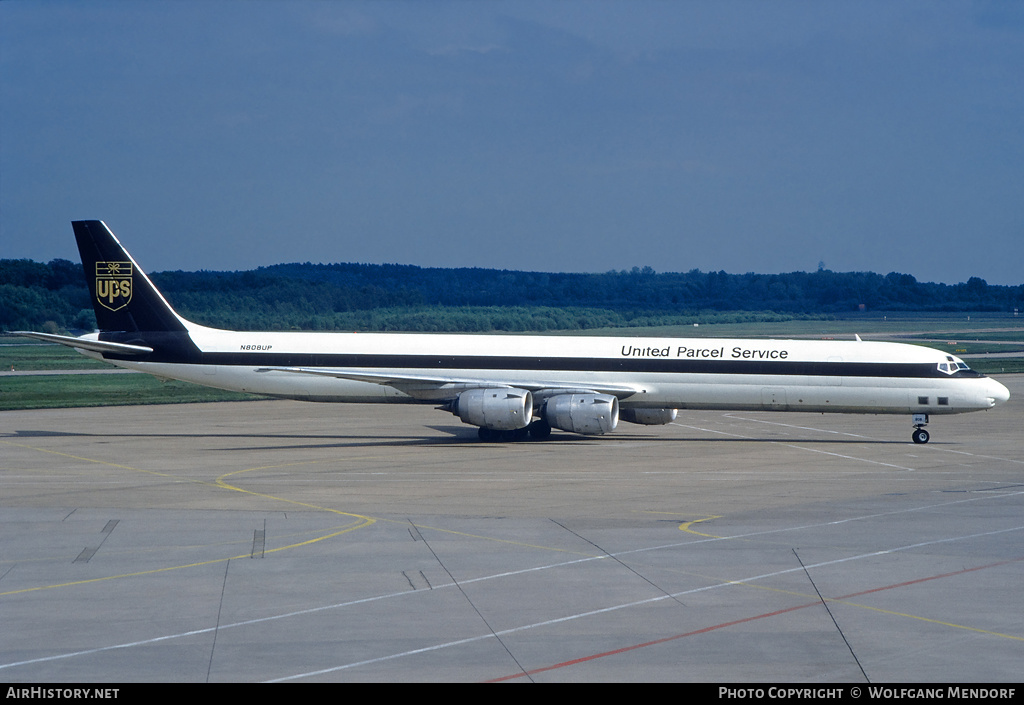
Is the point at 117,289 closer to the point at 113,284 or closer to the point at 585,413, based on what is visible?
the point at 113,284

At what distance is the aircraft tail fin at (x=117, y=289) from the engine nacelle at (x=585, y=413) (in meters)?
16.0

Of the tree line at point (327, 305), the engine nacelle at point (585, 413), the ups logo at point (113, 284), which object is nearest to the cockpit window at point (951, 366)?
the engine nacelle at point (585, 413)

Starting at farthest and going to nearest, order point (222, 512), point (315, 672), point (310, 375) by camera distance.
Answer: point (310, 375) < point (222, 512) < point (315, 672)

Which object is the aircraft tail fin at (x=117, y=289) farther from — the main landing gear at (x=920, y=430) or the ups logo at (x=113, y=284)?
the main landing gear at (x=920, y=430)

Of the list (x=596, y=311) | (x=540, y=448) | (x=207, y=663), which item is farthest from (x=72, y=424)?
(x=596, y=311)

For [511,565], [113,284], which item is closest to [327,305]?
[113,284]

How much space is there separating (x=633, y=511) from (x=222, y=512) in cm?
942

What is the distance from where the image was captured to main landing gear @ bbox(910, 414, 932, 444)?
38.5m

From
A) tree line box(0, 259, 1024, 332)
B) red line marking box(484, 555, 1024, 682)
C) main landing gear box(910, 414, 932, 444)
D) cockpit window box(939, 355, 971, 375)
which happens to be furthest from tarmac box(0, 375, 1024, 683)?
tree line box(0, 259, 1024, 332)

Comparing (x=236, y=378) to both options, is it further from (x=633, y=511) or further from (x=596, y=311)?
(x=596, y=311)

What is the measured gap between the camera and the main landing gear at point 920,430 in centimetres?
3853

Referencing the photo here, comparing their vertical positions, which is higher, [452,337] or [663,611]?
[452,337]

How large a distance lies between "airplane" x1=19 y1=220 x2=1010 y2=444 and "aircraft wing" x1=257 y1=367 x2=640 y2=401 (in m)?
0.06

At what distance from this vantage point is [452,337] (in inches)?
1652
